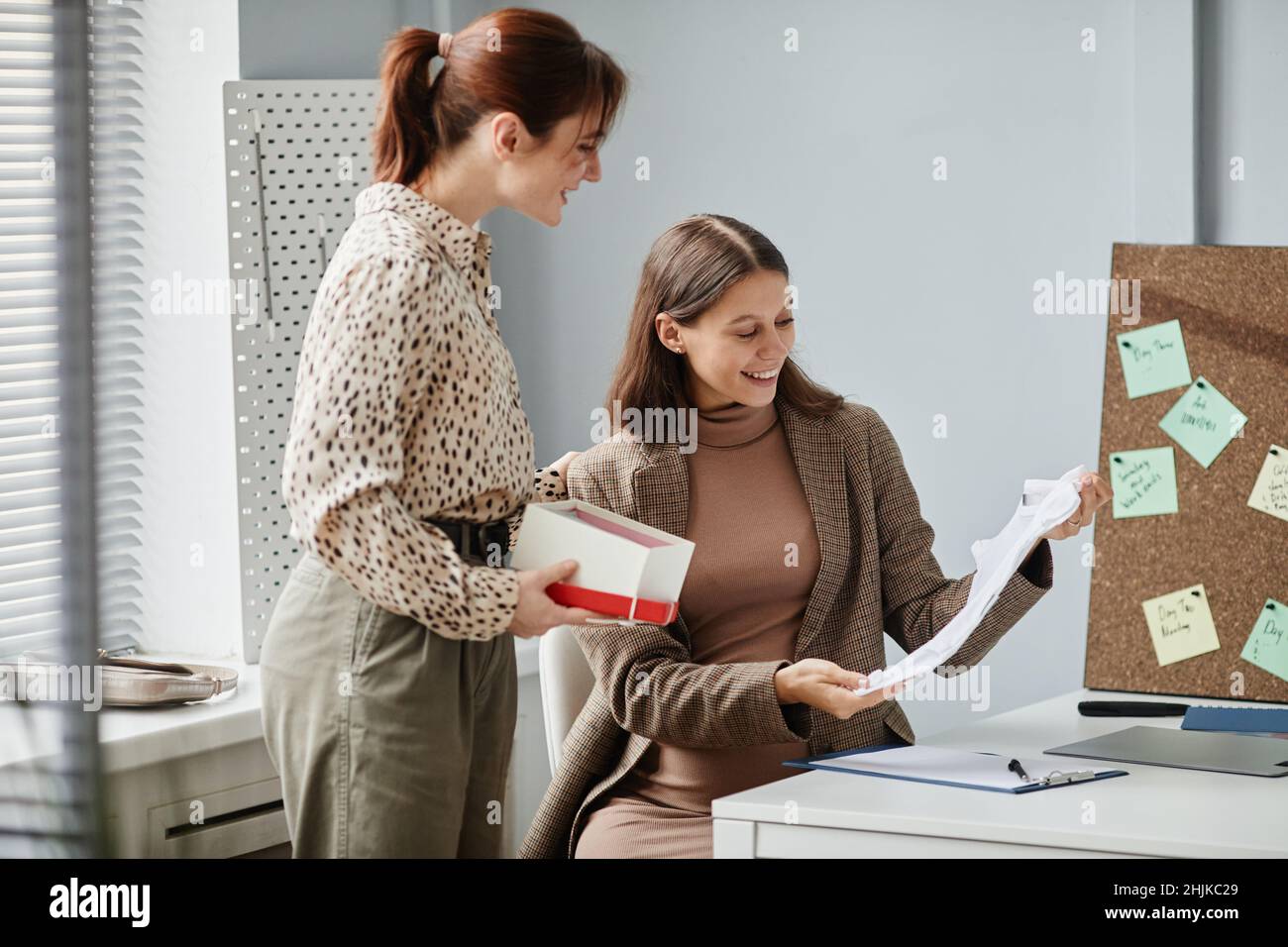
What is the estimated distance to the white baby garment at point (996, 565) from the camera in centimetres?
123

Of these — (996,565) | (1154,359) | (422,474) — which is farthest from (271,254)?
(1154,359)

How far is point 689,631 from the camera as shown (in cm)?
154

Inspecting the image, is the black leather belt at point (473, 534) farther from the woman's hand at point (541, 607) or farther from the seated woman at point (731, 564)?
the seated woman at point (731, 564)

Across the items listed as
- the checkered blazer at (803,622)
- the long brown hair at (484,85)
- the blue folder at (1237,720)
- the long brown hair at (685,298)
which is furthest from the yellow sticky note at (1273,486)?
the long brown hair at (484,85)

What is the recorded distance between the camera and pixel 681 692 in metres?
1.42

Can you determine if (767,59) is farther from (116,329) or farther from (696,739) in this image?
(116,329)

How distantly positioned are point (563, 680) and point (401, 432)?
698mm

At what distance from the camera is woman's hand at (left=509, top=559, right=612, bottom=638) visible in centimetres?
102

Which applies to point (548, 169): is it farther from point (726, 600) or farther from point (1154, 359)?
point (1154, 359)

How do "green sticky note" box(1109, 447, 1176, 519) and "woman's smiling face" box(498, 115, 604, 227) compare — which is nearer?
"woman's smiling face" box(498, 115, 604, 227)

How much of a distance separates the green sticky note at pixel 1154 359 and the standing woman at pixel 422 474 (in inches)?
38.6

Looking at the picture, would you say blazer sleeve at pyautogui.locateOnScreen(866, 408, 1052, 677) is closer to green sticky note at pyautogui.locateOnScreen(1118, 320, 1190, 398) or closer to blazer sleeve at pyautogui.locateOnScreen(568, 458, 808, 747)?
blazer sleeve at pyautogui.locateOnScreen(568, 458, 808, 747)

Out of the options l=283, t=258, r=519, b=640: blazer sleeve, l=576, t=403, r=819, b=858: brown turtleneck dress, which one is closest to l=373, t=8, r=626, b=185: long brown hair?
l=283, t=258, r=519, b=640: blazer sleeve

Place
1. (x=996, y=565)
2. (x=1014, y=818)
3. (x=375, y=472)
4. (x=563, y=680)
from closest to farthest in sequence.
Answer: (x=375, y=472) → (x=1014, y=818) → (x=996, y=565) → (x=563, y=680)
